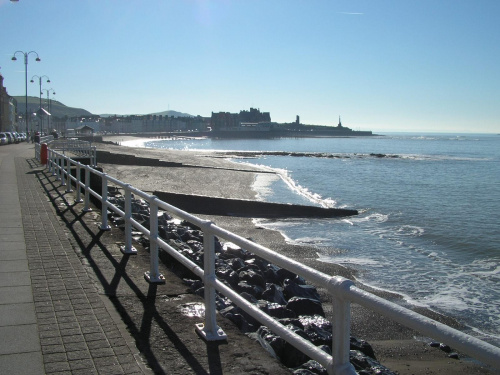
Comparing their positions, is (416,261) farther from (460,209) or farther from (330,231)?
(460,209)

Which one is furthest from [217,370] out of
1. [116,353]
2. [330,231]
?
[330,231]

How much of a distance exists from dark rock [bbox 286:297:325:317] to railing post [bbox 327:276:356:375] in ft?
16.8

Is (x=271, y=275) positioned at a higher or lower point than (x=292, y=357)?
lower

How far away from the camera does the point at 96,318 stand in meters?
4.69

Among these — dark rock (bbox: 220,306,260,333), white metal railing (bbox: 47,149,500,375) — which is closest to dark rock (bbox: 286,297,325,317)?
dark rock (bbox: 220,306,260,333)

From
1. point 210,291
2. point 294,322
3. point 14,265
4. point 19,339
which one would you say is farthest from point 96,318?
point 294,322

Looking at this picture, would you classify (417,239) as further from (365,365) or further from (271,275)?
(365,365)

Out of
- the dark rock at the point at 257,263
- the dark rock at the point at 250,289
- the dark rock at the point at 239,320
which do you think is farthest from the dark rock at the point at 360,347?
the dark rock at the point at 257,263

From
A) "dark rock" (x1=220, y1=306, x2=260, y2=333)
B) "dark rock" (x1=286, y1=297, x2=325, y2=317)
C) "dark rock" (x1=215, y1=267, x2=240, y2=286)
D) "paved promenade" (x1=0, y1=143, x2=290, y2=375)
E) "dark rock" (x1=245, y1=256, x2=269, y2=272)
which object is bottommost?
"dark rock" (x1=245, y1=256, x2=269, y2=272)

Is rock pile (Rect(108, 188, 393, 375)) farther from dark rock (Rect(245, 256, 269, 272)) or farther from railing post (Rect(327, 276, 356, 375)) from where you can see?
railing post (Rect(327, 276, 356, 375))

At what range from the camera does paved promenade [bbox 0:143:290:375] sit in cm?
382

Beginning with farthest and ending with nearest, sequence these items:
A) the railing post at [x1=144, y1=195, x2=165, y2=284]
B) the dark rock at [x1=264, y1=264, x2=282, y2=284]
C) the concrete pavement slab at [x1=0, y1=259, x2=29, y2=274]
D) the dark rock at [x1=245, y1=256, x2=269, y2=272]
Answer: the dark rock at [x1=245, y1=256, x2=269, y2=272] → the dark rock at [x1=264, y1=264, x2=282, y2=284] → the concrete pavement slab at [x1=0, y1=259, x2=29, y2=274] → the railing post at [x1=144, y1=195, x2=165, y2=284]

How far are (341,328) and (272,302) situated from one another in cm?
549

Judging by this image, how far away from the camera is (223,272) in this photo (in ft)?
30.3
